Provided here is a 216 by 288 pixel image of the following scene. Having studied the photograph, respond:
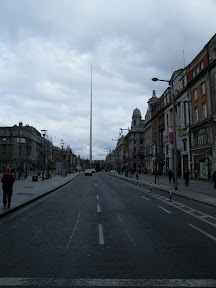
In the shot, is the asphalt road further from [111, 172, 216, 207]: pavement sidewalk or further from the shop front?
the shop front

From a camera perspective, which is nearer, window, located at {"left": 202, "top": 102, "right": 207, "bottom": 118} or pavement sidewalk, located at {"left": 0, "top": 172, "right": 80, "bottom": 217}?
pavement sidewalk, located at {"left": 0, "top": 172, "right": 80, "bottom": 217}

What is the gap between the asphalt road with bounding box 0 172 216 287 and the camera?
14.6 feet

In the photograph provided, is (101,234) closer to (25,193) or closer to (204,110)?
(25,193)

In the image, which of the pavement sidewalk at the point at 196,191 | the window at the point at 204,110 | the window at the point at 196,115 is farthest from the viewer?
the window at the point at 196,115

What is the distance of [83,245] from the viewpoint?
21.2 ft

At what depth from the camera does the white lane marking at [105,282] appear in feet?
13.7

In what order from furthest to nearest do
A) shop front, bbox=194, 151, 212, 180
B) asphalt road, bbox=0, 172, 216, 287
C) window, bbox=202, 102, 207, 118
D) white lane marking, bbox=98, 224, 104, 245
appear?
window, bbox=202, 102, 207, 118
shop front, bbox=194, 151, 212, 180
white lane marking, bbox=98, 224, 104, 245
asphalt road, bbox=0, 172, 216, 287

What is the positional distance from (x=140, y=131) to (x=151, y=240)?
100456 mm

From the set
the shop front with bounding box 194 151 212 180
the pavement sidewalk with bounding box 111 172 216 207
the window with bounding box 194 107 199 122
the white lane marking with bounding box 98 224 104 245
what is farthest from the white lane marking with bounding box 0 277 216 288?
the window with bounding box 194 107 199 122

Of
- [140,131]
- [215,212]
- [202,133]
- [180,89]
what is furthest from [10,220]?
[140,131]

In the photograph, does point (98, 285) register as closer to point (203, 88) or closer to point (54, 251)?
point (54, 251)

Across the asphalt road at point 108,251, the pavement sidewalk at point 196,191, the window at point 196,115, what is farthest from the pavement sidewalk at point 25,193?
the window at point 196,115

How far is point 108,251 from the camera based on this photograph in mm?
5980

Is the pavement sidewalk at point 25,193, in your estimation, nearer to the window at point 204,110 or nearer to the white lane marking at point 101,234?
the white lane marking at point 101,234
